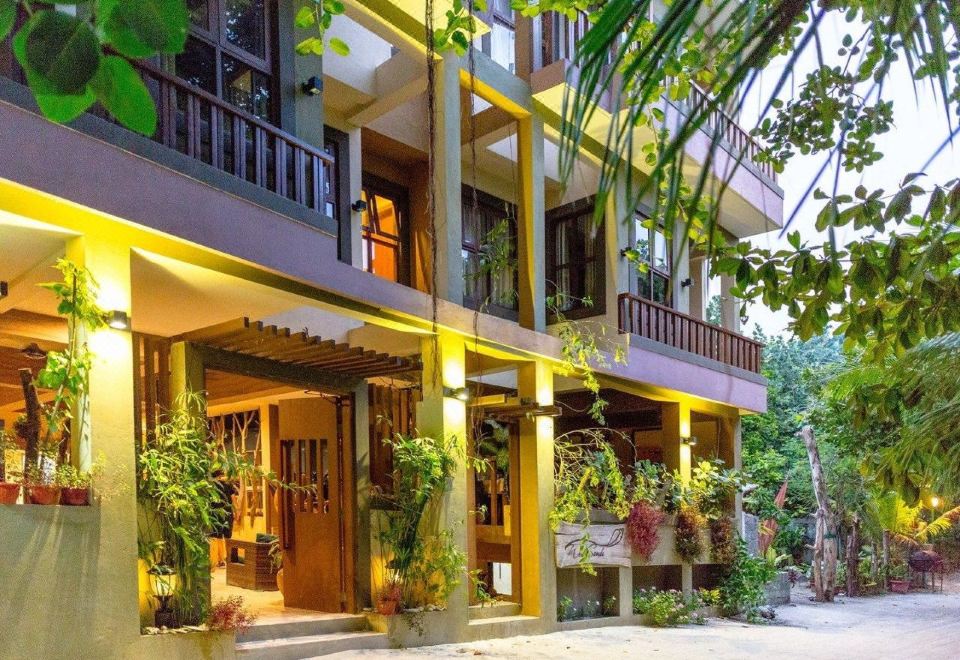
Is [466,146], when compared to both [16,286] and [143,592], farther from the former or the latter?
[143,592]

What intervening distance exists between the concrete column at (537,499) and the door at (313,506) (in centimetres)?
220

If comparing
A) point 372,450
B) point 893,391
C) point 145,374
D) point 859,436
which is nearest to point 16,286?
point 145,374

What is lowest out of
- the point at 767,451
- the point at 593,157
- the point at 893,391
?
the point at 767,451

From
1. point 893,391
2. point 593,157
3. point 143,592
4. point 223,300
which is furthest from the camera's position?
point 593,157

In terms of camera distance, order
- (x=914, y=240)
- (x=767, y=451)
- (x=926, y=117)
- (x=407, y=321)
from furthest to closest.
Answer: (x=767, y=451), (x=407, y=321), (x=914, y=240), (x=926, y=117)

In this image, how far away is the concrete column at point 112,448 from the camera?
18.8 feet

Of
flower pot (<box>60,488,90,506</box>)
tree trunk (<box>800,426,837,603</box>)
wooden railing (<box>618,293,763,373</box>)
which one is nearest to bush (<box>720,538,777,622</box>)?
wooden railing (<box>618,293,763,373</box>)

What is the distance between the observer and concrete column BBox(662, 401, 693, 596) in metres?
12.9

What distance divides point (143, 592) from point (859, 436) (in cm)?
1100

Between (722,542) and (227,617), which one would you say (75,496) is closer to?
(227,617)

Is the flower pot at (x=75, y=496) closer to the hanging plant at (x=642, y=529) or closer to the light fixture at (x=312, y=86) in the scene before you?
the light fixture at (x=312, y=86)

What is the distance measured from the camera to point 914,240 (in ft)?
10.1

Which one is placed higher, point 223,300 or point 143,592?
point 223,300

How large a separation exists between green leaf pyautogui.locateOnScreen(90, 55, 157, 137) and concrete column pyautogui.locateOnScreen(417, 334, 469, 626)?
7.76 metres
